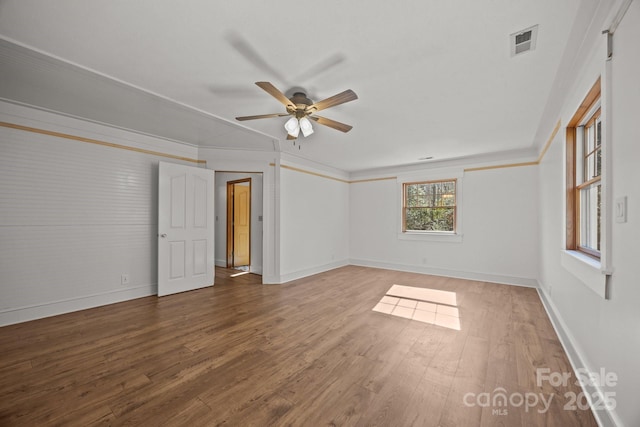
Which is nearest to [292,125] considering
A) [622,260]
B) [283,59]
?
[283,59]

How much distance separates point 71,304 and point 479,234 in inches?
262

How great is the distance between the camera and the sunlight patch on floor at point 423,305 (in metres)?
3.19

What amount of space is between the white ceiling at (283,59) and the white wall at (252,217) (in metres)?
2.27

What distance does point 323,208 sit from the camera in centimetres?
610

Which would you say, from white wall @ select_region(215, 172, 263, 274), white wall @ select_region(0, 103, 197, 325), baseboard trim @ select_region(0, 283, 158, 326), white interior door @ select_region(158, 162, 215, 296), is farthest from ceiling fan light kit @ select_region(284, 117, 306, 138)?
baseboard trim @ select_region(0, 283, 158, 326)

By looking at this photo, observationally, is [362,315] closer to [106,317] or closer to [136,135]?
[106,317]

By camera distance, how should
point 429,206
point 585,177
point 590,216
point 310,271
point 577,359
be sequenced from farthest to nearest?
point 429,206 < point 310,271 < point 585,177 < point 590,216 < point 577,359

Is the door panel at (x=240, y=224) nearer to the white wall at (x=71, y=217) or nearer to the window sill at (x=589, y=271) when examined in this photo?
the white wall at (x=71, y=217)

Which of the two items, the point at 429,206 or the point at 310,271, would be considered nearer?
the point at 310,271

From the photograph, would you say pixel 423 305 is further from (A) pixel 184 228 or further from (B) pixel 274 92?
(A) pixel 184 228

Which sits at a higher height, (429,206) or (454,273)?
(429,206)

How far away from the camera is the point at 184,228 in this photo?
4.32 metres

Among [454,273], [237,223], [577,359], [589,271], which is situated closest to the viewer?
[589,271]

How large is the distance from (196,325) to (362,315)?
1967mm
